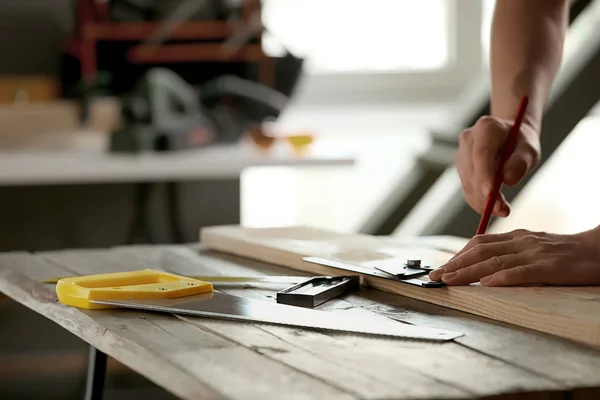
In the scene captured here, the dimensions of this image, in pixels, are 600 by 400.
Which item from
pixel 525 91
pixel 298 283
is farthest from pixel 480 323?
pixel 525 91

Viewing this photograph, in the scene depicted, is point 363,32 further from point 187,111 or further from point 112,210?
point 112,210

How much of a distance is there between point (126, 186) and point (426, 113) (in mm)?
1235

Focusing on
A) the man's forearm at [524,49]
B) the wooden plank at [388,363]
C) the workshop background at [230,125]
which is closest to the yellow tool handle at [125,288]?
the wooden plank at [388,363]

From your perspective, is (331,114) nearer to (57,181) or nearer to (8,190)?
(8,190)

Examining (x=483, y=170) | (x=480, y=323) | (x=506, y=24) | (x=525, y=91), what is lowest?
(x=480, y=323)

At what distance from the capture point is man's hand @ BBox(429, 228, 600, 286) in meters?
1.31

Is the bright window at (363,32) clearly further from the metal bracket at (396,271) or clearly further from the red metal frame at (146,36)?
the metal bracket at (396,271)

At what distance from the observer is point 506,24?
5.94 ft

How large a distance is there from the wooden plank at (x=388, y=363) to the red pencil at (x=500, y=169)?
33cm

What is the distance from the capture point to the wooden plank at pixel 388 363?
92cm

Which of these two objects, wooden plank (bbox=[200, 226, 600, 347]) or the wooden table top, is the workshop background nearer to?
wooden plank (bbox=[200, 226, 600, 347])

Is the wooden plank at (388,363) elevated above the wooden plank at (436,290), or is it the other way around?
the wooden plank at (436,290)

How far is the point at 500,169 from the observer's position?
1.54 metres

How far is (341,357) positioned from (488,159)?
588mm
